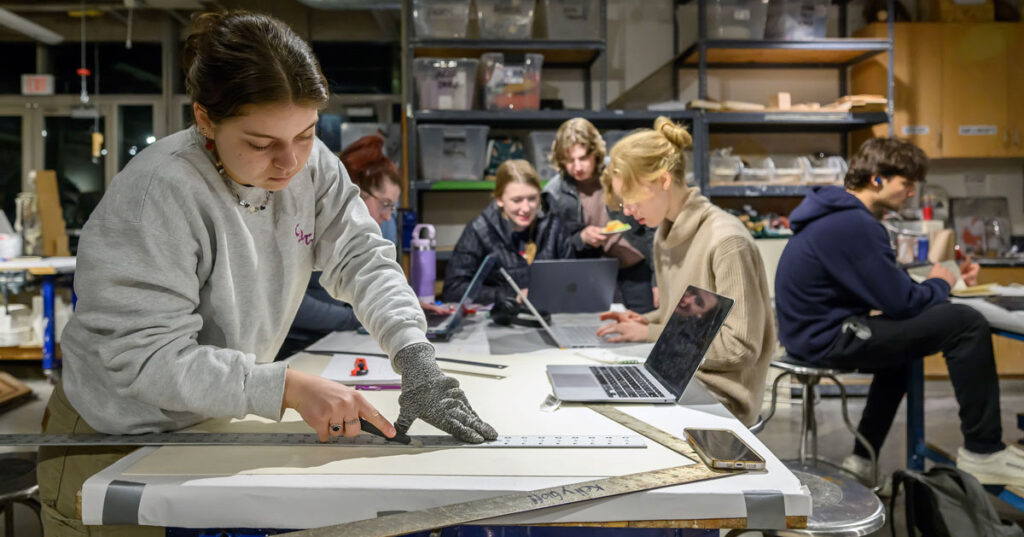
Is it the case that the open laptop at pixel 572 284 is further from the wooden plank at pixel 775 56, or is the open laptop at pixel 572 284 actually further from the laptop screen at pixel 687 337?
the wooden plank at pixel 775 56

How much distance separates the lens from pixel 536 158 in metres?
4.50

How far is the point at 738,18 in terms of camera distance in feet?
15.1

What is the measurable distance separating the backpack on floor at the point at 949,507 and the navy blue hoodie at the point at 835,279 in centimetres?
78

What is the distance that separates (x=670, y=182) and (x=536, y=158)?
244 cm

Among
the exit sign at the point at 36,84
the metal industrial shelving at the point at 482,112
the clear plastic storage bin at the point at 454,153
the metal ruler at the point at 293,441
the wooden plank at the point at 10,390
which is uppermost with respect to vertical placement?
the exit sign at the point at 36,84

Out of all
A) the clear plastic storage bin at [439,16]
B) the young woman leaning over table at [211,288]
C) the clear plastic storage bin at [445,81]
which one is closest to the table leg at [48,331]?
the clear plastic storage bin at [445,81]

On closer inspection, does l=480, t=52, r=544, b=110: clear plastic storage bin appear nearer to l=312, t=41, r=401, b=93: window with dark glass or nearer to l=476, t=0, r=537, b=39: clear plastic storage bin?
l=476, t=0, r=537, b=39: clear plastic storage bin

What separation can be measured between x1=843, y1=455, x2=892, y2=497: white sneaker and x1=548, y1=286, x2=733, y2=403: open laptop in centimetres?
188

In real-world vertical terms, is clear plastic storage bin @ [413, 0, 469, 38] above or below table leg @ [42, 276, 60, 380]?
above

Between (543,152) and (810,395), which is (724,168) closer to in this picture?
(543,152)

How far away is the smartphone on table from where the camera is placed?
1.00 metres


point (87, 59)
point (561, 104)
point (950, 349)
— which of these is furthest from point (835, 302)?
point (87, 59)

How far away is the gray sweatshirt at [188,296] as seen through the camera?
3.22 feet

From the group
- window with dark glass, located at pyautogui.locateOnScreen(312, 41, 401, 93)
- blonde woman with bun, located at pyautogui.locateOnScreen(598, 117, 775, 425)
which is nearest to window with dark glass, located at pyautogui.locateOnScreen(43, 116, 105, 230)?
window with dark glass, located at pyautogui.locateOnScreen(312, 41, 401, 93)
